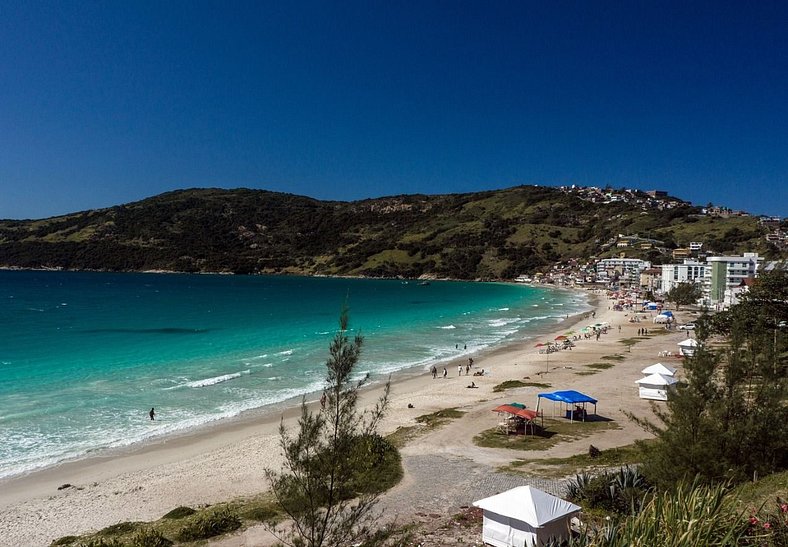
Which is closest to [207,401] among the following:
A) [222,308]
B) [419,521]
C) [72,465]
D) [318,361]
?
[72,465]

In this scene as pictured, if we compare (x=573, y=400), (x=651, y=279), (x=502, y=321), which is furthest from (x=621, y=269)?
(x=573, y=400)

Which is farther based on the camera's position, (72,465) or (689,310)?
(689,310)

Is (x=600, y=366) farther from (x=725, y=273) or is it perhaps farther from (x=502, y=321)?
(x=725, y=273)

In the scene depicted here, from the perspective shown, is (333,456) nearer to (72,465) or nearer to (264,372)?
(72,465)

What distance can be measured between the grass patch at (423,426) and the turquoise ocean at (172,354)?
8567 mm

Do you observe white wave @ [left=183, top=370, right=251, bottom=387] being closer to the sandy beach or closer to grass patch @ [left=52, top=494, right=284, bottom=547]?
the sandy beach

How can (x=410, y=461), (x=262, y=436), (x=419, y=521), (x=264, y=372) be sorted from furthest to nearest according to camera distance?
(x=264, y=372) → (x=262, y=436) → (x=410, y=461) → (x=419, y=521)

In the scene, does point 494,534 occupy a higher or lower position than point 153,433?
higher

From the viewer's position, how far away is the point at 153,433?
2200 centimetres

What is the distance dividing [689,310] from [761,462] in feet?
245

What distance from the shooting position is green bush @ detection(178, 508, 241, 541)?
1175cm

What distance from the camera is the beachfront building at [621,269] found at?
426ft

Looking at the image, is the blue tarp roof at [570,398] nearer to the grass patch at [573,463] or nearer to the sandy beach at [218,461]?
the sandy beach at [218,461]

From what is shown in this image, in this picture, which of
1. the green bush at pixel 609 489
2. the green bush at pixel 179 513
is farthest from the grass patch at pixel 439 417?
the green bush at pixel 179 513
